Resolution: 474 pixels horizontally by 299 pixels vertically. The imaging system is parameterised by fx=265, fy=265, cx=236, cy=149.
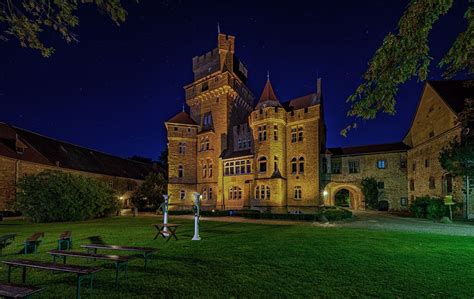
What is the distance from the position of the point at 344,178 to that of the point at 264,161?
36.9 ft

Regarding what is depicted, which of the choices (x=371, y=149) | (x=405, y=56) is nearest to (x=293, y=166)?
(x=371, y=149)

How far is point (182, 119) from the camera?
35500 mm

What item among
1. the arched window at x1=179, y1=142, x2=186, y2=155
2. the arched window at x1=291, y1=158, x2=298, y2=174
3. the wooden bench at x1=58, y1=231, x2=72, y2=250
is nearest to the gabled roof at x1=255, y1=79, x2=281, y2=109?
the arched window at x1=291, y1=158, x2=298, y2=174

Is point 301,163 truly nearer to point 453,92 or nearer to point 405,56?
point 453,92

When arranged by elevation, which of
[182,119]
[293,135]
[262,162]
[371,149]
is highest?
[182,119]

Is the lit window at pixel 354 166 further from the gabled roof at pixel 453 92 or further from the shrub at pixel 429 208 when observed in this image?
the gabled roof at pixel 453 92

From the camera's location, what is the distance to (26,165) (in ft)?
99.5

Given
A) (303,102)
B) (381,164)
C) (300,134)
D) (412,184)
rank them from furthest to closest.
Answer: (303,102)
(381,164)
(300,134)
(412,184)

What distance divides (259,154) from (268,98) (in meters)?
6.79

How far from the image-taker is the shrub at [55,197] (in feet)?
73.9

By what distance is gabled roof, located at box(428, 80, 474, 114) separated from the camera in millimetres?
23302

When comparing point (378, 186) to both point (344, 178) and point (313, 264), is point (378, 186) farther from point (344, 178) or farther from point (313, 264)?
point (313, 264)

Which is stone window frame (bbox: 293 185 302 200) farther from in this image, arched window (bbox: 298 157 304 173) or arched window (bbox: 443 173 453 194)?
arched window (bbox: 443 173 453 194)

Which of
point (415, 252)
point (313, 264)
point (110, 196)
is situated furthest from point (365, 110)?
point (110, 196)
